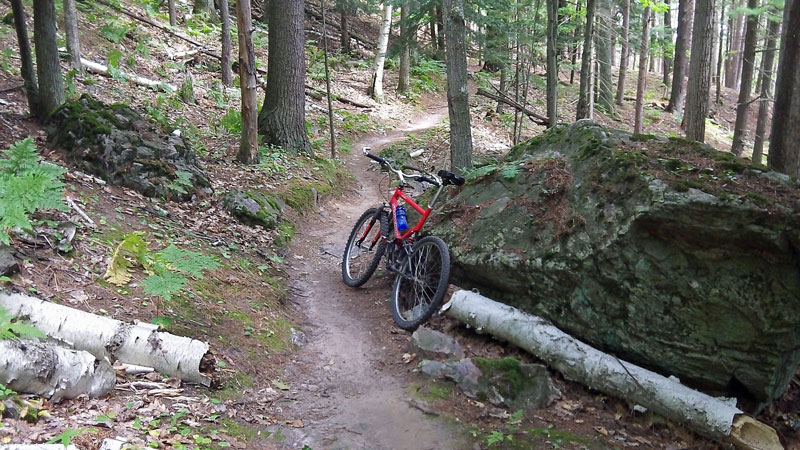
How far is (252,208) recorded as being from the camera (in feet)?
27.6

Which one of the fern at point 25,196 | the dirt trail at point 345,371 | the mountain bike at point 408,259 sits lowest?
the dirt trail at point 345,371

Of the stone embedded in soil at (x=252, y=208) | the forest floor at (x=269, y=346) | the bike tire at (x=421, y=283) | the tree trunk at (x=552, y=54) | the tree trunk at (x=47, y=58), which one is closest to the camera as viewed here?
the forest floor at (x=269, y=346)

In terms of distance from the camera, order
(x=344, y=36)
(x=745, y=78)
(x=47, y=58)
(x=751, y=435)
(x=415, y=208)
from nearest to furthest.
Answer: (x=751, y=435), (x=415, y=208), (x=47, y=58), (x=745, y=78), (x=344, y=36)

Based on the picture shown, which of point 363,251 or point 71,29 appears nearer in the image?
point 363,251

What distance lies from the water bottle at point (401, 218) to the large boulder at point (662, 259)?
2.88 feet

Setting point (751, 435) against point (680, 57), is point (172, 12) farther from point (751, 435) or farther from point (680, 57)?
point (680, 57)

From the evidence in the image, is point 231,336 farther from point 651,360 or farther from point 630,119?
point 630,119

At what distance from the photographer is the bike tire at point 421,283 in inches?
238

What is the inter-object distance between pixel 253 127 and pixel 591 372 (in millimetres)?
7425

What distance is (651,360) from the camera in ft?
16.3

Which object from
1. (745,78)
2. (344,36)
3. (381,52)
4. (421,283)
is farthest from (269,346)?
(344,36)

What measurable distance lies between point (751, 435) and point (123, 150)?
26.0 feet

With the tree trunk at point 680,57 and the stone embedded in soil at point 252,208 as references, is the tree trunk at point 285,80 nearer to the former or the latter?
the stone embedded in soil at point 252,208

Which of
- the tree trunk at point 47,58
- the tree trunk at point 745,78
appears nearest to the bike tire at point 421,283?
the tree trunk at point 47,58
